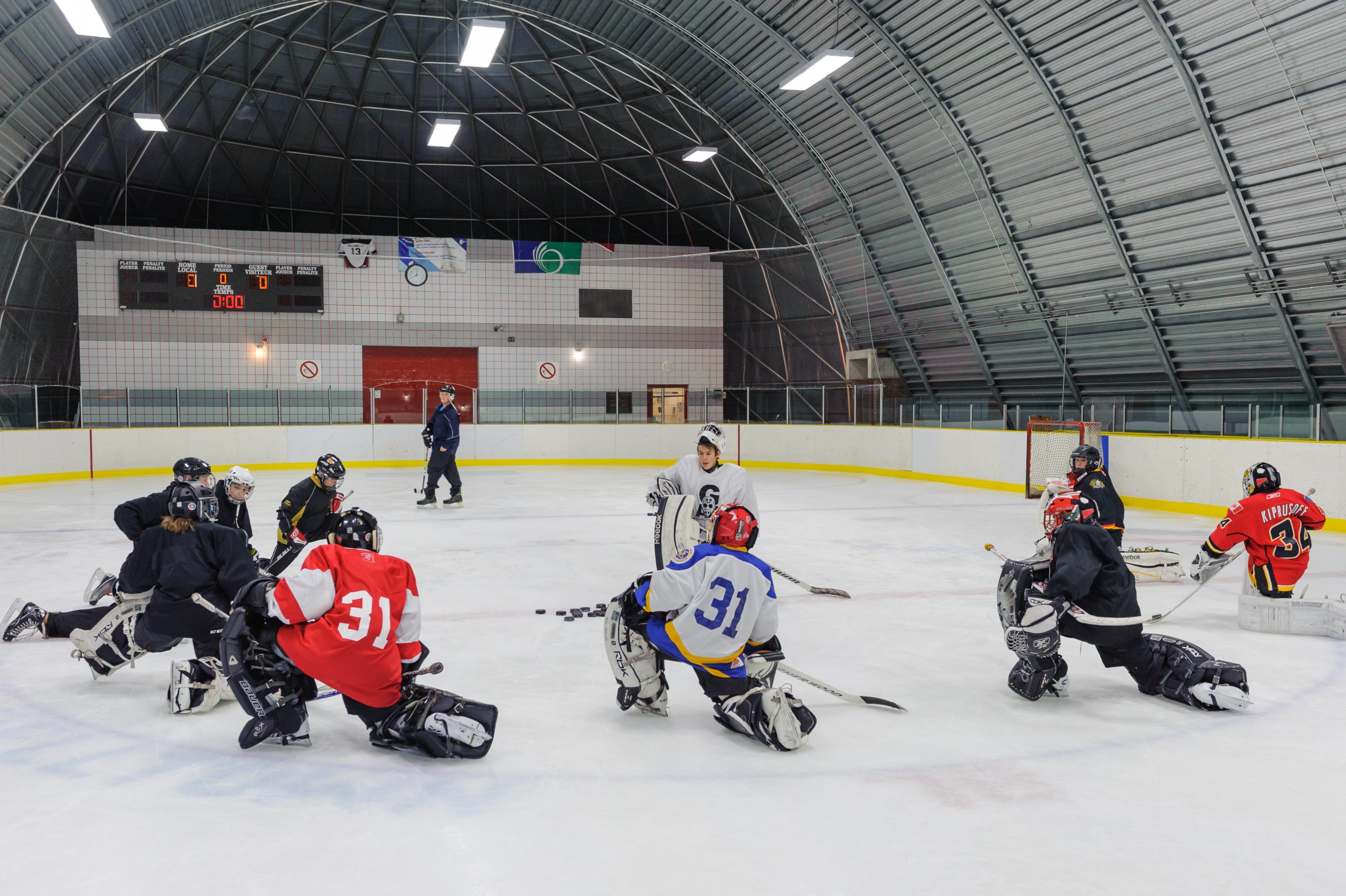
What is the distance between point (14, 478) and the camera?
15.5 metres

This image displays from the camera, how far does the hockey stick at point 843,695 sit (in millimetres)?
4162

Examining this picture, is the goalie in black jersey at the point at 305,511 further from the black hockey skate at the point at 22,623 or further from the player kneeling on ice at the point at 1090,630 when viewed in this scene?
the player kneeling on ice at the point at 1090,630

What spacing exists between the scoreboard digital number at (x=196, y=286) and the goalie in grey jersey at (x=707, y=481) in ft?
63.7

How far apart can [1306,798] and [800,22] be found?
16947mm

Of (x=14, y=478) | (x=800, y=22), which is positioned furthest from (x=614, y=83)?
(x=14, y=478)

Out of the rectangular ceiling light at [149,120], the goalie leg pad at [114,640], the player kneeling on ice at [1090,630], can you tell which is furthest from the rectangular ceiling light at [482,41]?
the player kneeling on ice at [1090,630]

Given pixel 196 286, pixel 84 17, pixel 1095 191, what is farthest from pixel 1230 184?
pixel 196 286

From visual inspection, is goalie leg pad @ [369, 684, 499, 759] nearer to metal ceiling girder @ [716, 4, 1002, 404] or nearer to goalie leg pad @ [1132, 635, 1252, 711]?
goalie leg pad @ [1132, 635, 1252, 711]

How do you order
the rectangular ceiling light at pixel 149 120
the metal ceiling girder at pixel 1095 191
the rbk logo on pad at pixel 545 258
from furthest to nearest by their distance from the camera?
1. the rbk logo on pad at pixel 545 258
2. the rectangular ceiling light at pixel 149 120
3. the metal ceiling girder at pixel 1095 191

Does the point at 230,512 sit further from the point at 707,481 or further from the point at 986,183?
the point at 986,183

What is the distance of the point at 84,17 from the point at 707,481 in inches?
478

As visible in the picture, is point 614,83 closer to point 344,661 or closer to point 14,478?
point 14,478

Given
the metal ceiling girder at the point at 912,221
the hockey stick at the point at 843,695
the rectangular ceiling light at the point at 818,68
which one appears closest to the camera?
the hockey stick at the point at 843,695

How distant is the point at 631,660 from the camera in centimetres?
407
